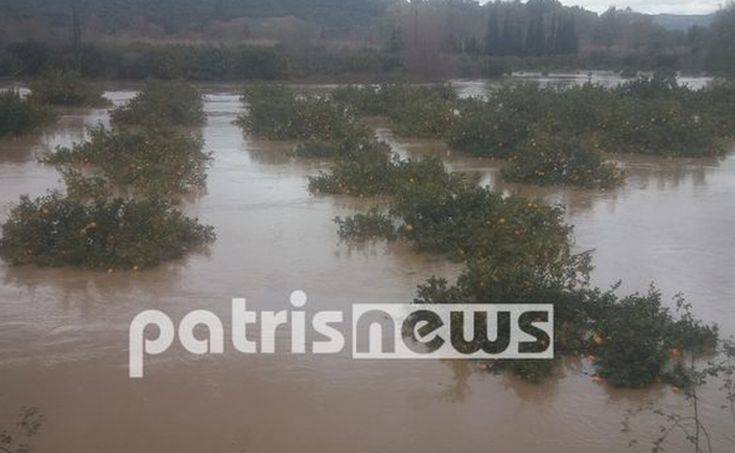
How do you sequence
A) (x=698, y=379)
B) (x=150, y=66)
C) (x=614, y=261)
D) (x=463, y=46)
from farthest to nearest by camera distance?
(x=463, y=46) → (x=150, y=66) → (x=614, y=261) → (x=698, y=379)

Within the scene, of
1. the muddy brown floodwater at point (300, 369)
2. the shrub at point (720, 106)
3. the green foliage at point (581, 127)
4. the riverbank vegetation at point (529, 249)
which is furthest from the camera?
the shrub at point (720, 106)

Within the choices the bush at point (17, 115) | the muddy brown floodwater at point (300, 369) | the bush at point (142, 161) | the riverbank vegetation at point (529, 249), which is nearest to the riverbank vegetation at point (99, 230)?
the bush at point (142, 161)

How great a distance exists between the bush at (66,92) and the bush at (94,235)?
1952cm

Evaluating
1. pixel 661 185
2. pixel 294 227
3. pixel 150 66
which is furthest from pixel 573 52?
pixel 294 227

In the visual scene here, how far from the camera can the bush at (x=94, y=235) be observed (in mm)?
8797

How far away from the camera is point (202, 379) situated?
240 inches

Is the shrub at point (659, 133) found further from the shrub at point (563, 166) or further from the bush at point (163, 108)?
the bush at point (163, 108)

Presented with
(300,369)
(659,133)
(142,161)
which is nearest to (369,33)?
(659,133)

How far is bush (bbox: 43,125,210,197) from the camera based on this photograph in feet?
42.9

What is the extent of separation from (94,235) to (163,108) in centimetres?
1409

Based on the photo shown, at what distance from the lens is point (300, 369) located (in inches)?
248

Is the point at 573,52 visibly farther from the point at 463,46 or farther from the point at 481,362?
the point at 481,362

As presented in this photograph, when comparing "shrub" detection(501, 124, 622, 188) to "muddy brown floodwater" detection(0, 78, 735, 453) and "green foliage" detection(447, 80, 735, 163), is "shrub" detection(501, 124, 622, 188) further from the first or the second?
"muddy brown floodwater" detection(0, 78, 735, 453)

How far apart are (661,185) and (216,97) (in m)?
23.8
